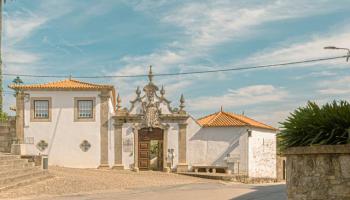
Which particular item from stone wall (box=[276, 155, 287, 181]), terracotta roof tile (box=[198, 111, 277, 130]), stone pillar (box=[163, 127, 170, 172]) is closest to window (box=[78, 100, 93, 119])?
stone pillar (box=[163, 127, 170, 172])

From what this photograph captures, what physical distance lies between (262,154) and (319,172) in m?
23.3

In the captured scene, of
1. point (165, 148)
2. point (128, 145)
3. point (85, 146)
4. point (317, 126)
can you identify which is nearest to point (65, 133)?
point (85, 146)

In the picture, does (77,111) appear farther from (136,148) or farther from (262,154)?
(262,154)

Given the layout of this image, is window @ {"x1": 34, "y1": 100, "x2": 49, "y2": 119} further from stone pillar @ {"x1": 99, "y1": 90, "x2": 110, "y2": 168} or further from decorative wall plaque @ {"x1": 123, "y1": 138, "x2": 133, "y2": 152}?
decorative wall plaque @ {"x1": 123, "y1": 138, "x2": 133, "y2": 152}

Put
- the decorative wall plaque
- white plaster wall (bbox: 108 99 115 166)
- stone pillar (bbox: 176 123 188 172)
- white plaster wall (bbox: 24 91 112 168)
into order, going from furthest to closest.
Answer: stone pillar (bbox: 176 123 188 172) → the decorative wall plaque → white plaster wall (bbox: 108 99 115 166) → white plaster wall (bbox: 24 91 112 168)

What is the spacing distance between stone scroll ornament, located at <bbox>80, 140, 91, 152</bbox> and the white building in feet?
0.20

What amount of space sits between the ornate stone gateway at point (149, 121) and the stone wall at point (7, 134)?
6.07 metres

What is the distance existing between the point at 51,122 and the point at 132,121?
16.2 ft

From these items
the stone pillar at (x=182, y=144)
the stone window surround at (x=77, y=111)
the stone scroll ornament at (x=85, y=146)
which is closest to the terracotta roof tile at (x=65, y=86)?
the stone window surround at (x=77, y=111)

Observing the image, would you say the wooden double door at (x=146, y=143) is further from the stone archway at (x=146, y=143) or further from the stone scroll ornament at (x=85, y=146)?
the stone scroll ornament at (x=85, y=146)

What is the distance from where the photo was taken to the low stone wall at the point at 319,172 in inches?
390

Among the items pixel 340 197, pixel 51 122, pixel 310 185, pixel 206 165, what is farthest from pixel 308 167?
pixel 51 122

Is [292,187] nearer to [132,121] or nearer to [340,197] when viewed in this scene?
[340,197]

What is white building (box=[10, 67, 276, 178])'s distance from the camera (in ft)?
103
